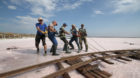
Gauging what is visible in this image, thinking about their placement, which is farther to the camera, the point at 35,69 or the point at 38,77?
the point at 35,69

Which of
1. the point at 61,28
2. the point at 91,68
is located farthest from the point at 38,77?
the point at 61,28

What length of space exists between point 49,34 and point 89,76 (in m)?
3.03

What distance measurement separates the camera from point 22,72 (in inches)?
86.6

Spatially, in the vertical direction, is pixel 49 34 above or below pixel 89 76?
above

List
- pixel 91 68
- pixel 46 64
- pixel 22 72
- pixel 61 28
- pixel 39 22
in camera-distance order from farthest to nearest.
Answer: pixel 61 28 → pixel 39 22 → pixel 46 64 → pixel 91 68 → pixel 22 72

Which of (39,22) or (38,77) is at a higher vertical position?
(39,22)

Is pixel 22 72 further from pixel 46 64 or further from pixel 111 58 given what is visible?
pixel 111 58

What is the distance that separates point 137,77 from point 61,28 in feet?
13.1

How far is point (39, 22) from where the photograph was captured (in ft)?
13.3

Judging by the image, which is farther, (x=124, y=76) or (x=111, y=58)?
(x=111, y=58)

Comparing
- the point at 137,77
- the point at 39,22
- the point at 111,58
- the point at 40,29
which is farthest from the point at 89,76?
the point at 39,22

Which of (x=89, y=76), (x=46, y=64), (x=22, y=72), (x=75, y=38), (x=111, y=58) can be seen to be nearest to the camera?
(x=89, y=76)

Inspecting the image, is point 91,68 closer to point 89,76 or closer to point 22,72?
point 89,76

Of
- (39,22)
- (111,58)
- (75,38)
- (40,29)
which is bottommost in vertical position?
(111,58)
